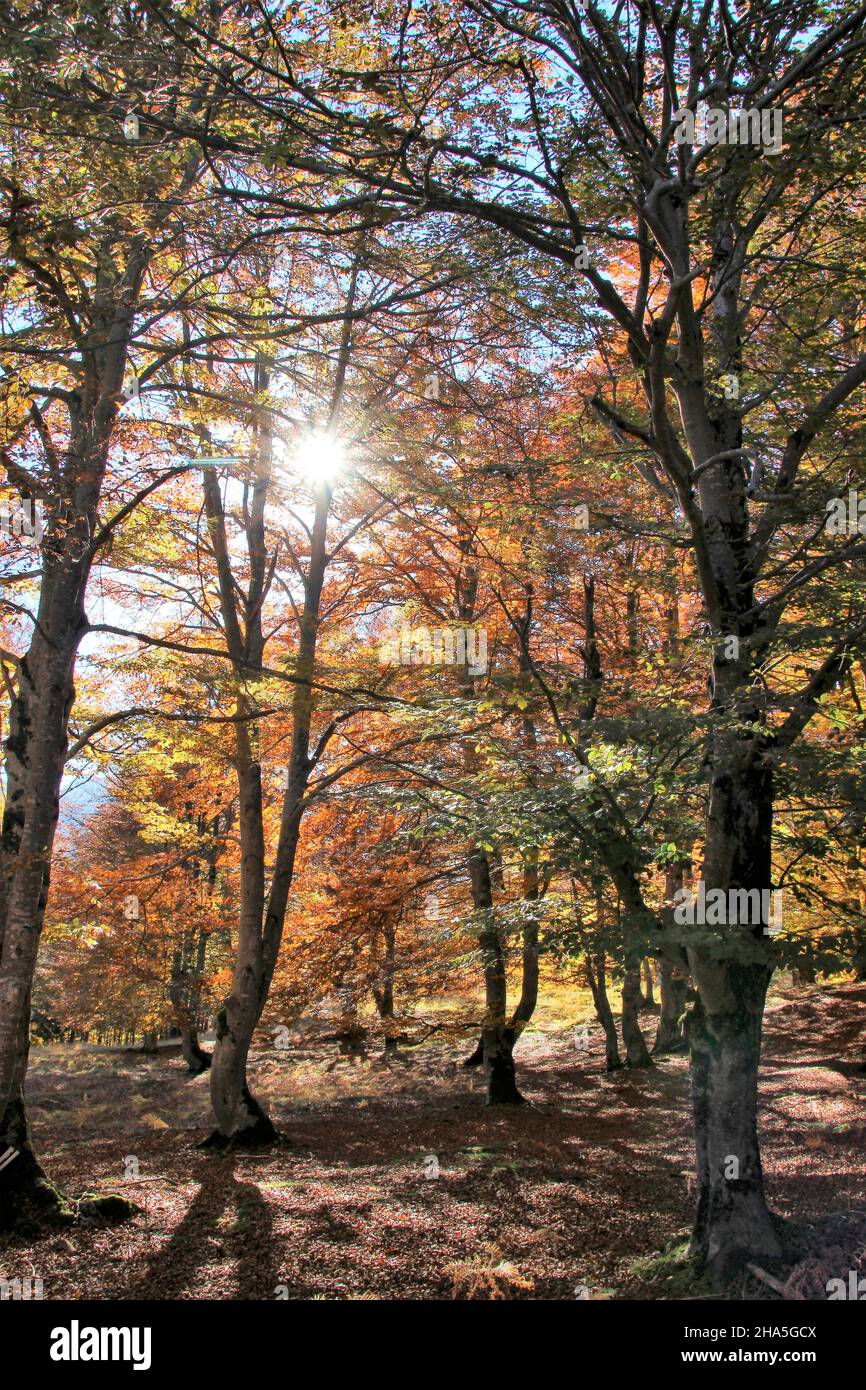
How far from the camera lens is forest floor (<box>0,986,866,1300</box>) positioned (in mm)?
5875

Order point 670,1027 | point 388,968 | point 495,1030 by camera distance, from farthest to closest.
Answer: point 670,1027
point 495,1030
point 388,968

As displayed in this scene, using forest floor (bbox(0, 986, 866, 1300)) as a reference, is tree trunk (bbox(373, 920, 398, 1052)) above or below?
above

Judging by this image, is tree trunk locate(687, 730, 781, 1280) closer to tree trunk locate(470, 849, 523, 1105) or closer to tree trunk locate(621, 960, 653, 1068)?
tree trunk locate(470, 849, 523, 1105)

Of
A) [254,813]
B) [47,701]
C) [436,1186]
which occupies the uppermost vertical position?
[47,701]

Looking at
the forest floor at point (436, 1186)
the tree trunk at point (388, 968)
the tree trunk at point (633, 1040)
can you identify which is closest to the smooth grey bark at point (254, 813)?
the forest floor at point (436, 1186)

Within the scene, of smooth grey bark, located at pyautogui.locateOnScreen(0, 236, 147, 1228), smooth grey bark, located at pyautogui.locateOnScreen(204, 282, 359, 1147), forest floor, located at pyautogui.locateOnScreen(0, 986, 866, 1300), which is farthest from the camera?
smooth grey bark, located at pyautogui.locateOnScreen(204, 282, 359, 1147)

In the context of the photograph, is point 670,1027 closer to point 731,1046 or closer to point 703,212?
point 731,1046

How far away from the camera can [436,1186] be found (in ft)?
28.0

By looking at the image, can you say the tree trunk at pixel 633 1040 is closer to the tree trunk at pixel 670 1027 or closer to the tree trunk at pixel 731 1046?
the tree trunk at pixel 670 1027

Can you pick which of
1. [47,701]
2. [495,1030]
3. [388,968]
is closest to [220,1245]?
[47,701]

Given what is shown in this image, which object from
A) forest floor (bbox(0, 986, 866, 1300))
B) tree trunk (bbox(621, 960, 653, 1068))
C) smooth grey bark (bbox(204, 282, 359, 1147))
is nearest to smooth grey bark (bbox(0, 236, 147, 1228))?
forest floor (bbox(0, 986, 866, 1300))

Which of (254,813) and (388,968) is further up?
(254,813)

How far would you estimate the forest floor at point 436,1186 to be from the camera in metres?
5.88

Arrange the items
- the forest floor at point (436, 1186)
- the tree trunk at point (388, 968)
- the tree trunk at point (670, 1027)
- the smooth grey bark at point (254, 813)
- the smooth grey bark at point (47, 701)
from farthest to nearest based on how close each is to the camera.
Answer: the tree trunk at point (670, 1027)
the tree trunk at point (388, 968)
the smooth grey bark at point (254, 813)
the smooth grey bark at point (47, 701)
the forest floor at point (436, 1186)
